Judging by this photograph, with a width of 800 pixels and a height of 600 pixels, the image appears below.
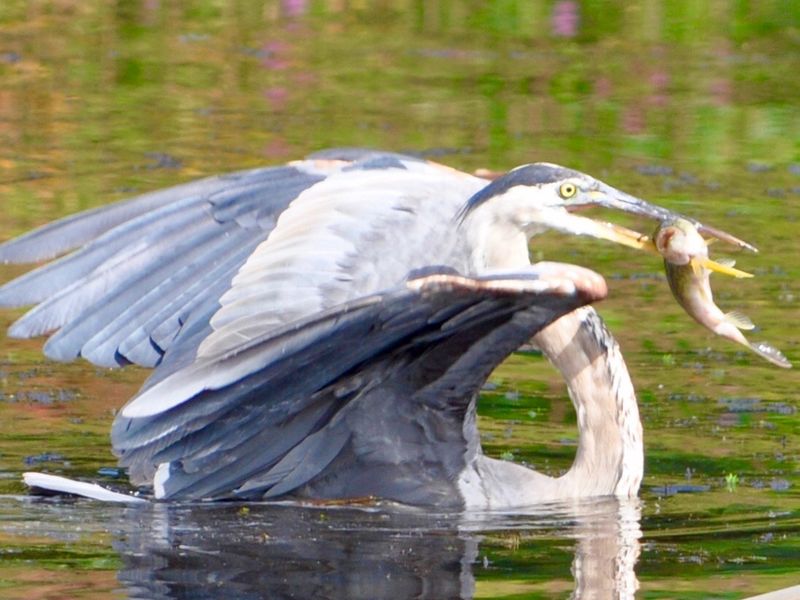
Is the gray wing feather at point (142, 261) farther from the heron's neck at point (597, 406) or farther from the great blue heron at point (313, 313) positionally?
the heron's neck at point (597, 406)

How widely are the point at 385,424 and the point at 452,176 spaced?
835 millimetres

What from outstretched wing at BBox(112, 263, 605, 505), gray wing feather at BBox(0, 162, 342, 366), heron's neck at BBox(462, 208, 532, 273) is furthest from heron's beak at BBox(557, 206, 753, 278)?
gray wing feather at BBox(0, 162, 342, 366)

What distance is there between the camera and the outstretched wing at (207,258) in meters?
5.13

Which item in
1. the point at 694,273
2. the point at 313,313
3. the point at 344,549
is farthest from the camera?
the point at 694,273

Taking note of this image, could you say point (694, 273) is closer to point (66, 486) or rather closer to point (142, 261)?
point (142, 261)

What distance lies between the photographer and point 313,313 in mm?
4797

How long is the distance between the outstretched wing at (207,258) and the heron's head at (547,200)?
204 millimetres

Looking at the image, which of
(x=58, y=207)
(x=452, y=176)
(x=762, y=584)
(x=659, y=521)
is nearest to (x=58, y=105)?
(x=58, y=207)

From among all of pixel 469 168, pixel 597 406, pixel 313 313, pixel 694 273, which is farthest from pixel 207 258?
pixel 469 168

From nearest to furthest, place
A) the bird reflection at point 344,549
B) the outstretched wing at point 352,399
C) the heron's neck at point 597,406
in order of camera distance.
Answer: the outstretched wing at point 352,399 → the bird reflection at point 344,549 → the heron's neck at point 597,406

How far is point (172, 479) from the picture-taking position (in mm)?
5266

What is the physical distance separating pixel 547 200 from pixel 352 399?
770 millimetres

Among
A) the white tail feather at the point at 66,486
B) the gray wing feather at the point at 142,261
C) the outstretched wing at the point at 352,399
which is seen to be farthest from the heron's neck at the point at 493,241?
the white tail feather at the point at 66,486

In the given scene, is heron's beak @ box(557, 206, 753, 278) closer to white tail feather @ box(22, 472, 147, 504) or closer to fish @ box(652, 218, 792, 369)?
fish @ box(652, 218, 792, 369)
